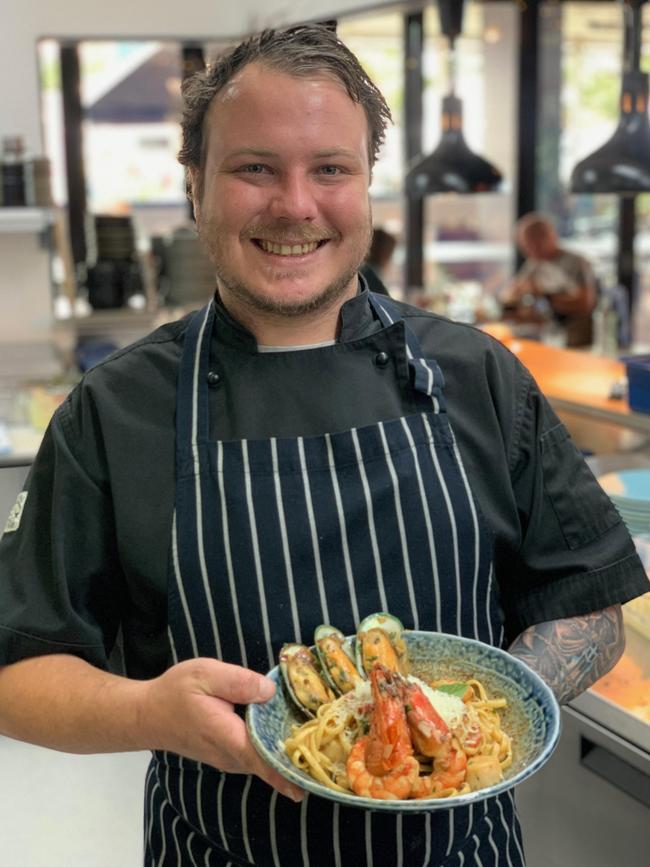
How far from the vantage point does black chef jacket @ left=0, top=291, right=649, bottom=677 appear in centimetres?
129

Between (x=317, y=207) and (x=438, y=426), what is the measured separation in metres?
0.31

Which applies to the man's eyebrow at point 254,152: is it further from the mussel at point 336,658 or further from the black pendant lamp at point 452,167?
the black pendant lamp at point 452,167

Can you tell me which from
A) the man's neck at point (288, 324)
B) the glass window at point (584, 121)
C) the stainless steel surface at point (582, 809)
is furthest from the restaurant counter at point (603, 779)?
the glass window at point (584, 121)

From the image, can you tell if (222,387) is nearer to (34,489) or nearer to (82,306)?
(34,489)

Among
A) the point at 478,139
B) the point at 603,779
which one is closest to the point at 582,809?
the point at 603,779

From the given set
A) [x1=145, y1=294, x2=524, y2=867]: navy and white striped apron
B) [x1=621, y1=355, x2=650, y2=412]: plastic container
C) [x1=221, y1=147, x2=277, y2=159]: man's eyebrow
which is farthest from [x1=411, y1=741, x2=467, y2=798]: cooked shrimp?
[x1=621, y1=355, x2=650, y2=412]: plastic container

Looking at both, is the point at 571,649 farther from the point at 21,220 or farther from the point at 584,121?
the point at 584,121

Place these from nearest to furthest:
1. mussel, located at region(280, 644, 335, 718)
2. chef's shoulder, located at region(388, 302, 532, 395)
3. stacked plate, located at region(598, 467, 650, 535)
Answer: mussel, located at region(280, 644, 335, 718), chef's shoulder, located at region(388, 302, 532, 395), stacked plate, located at region(598, 467, 650, 535)

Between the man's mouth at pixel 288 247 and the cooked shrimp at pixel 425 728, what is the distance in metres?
0.51

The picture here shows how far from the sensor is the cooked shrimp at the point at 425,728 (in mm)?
1115

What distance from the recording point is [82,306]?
16.6 feet

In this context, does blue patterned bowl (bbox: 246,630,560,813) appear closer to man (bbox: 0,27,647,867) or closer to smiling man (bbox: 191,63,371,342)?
man (bbox: 0,27,647,867)

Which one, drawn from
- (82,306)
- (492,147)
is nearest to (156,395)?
(82,306)

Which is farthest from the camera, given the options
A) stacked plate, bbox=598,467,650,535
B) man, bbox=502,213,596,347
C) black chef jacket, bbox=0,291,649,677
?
man, bbox=502,213,596,347
